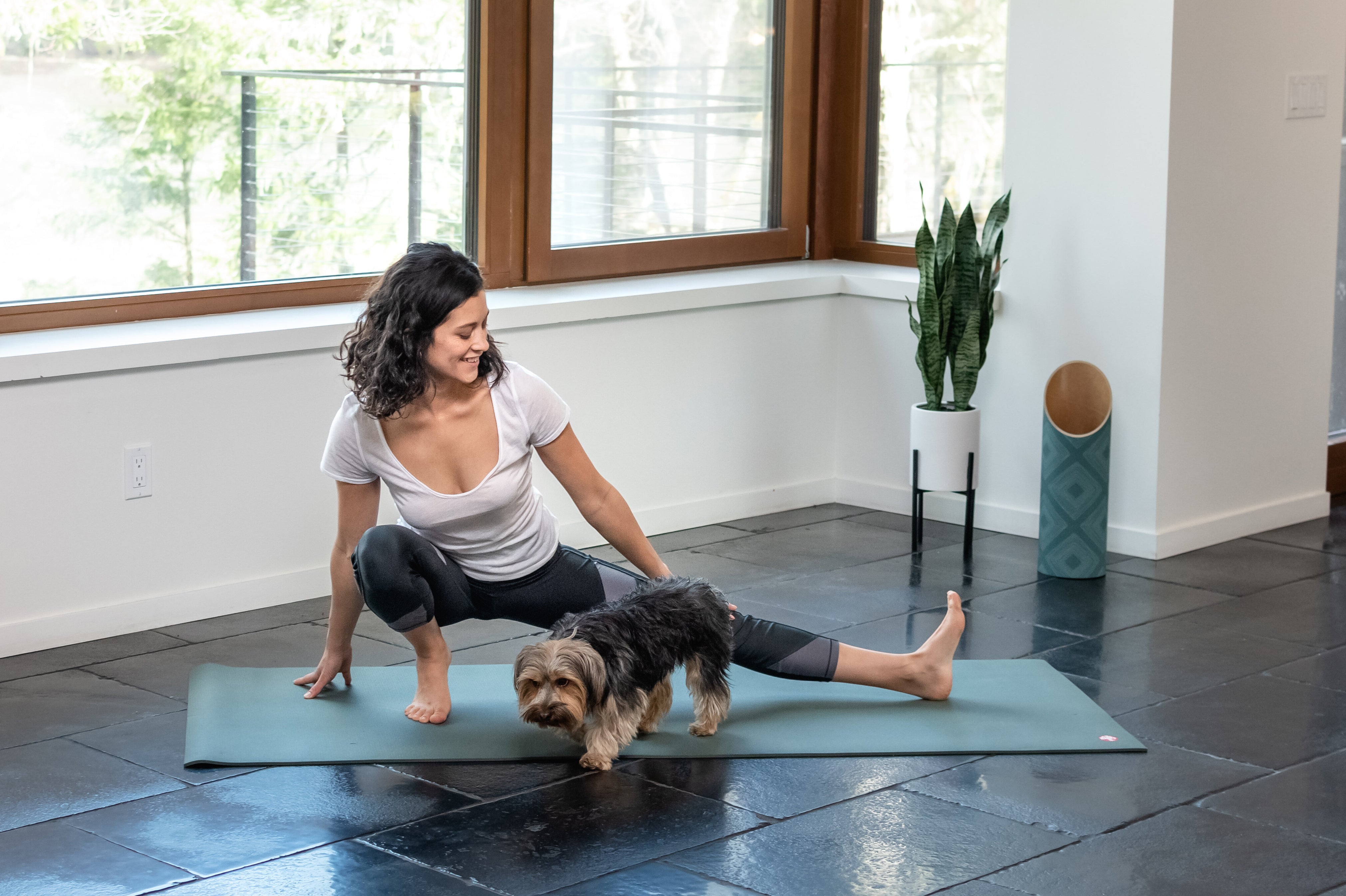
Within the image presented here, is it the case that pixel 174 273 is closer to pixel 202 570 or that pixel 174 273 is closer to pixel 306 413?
pixel 306 413

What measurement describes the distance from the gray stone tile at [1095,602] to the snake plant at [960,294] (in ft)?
2.16

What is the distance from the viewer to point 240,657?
138 inches

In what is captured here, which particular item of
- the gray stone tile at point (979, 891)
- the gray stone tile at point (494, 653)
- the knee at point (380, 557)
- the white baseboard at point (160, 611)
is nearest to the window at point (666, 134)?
the white baseboard at point (160, 611)

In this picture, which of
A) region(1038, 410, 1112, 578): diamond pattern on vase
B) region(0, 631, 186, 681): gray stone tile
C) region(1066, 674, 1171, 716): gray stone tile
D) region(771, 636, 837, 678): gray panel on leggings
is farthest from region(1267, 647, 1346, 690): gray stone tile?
region(0, 631, 186, 681): gray stone tile

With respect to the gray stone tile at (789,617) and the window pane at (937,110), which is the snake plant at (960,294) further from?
the gray stone tile at (789,617)

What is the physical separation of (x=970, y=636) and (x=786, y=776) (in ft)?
3.30

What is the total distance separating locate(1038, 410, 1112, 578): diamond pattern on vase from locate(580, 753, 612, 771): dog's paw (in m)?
1.77

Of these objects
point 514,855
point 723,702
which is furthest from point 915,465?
point 514,855

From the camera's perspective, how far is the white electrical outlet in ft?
11.9

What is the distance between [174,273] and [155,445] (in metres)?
0.51

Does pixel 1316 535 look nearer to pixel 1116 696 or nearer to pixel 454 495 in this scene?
pixel 1116 696

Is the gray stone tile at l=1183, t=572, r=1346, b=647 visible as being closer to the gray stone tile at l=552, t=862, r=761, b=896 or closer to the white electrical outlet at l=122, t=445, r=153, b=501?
the gray stone tile at l=552, t=862, r=761, b=896

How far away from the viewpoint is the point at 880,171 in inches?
205

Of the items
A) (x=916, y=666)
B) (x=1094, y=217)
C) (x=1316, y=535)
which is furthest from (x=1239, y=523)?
(x=916, y=666)
